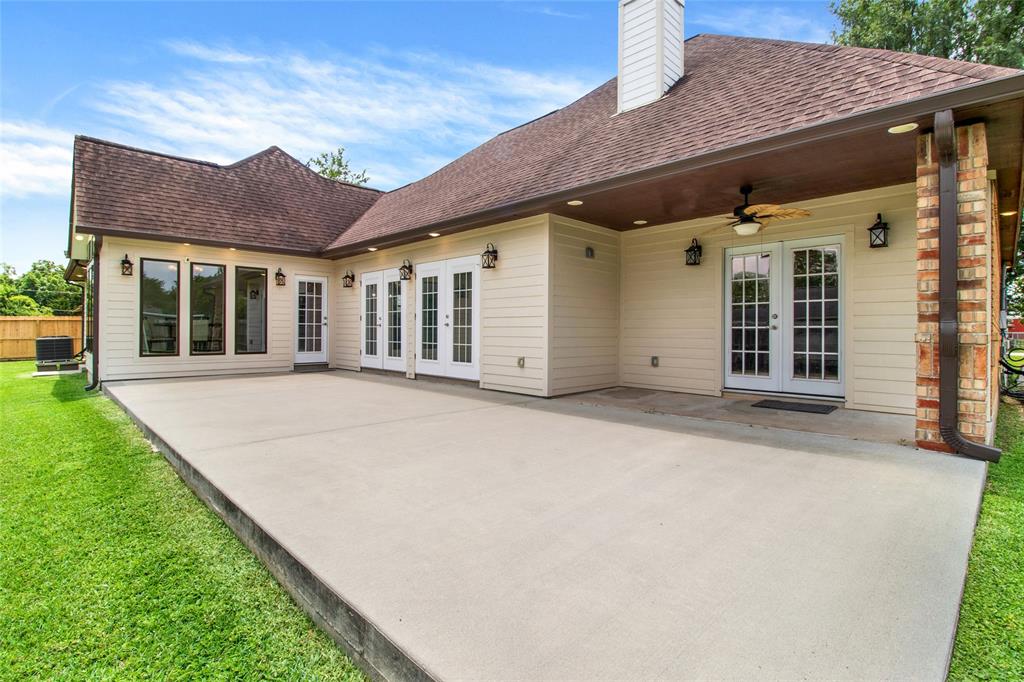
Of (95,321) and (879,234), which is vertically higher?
(879,234)

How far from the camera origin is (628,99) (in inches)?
277

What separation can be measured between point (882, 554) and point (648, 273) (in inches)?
214

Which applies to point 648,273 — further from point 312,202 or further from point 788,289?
point 312,202

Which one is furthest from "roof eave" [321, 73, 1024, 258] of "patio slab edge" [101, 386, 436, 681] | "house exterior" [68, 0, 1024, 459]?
"patio slab edge" [101, 386, 436, 681]

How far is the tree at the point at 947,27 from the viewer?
36.1 feet

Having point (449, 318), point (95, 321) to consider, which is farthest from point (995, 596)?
point (95, 321)

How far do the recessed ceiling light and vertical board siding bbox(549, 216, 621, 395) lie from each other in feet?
11.6

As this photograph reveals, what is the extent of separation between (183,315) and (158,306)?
0.39 m

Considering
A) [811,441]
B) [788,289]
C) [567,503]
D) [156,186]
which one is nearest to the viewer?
[567,503]

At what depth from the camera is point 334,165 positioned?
2594 cm

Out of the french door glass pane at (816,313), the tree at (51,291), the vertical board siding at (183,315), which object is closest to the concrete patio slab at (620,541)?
the french door glass pane at (816,313)

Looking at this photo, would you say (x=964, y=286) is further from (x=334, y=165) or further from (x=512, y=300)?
(x=334, y=165)

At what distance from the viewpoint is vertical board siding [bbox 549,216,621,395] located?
639 centimetres

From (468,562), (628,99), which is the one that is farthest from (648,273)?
(468,562)
